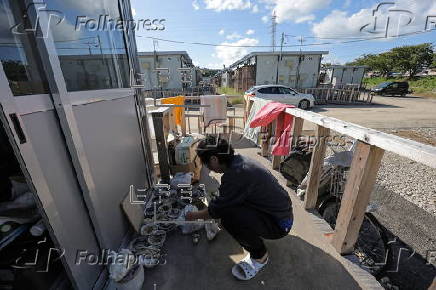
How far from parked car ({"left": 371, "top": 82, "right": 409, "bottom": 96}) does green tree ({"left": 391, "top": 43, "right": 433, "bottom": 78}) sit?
16165 millimetres

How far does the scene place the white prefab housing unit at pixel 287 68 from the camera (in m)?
18.1

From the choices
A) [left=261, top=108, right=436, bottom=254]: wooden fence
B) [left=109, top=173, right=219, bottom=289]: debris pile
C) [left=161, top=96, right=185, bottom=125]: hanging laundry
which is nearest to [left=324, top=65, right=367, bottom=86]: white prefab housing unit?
[left=161, top=96, right=185, bottom=125]: hanging laundry

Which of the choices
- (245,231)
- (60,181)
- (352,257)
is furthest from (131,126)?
(352,257)

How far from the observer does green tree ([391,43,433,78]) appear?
30.4 m

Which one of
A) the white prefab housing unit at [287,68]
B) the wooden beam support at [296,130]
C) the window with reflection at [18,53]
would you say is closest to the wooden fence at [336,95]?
the white prefab housing unit at [287,68]

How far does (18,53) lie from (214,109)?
16.5 feet

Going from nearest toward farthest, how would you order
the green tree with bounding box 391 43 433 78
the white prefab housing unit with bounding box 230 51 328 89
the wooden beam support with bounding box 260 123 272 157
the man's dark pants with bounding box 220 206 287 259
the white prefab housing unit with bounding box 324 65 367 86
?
the man's dark pants with bounding box 220 206 287 259 → the wooden beam support with bounding box 260 123 272 157 → the white prefab housing unit with bounding box 230 51 328 89 → the white prefab housing unit with bounding box 324 65 367 86 → the green tree with bounding box 391 43 433 78

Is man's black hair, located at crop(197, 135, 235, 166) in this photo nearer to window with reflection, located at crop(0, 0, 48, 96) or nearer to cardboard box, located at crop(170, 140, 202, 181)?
window with reflection, located at crop(0, 0, 48, 96)

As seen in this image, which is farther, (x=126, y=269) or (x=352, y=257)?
(x=352, y=257)

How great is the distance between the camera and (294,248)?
7.00 feet

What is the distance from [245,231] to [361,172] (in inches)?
44.1

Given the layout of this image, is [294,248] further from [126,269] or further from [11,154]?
[11,154]

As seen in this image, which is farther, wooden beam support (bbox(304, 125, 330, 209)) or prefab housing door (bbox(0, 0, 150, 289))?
wooden beam support (bbox(304, 125, 330, 209))

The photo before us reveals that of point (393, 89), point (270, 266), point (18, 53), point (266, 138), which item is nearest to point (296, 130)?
point (266, 138)
